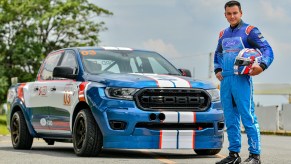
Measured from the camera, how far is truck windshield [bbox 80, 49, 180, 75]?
37.9 ft

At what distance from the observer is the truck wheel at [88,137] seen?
34.2 ft

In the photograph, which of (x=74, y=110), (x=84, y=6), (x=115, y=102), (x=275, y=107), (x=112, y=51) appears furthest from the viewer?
(x=84, y=6)

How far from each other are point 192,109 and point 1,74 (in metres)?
45.1

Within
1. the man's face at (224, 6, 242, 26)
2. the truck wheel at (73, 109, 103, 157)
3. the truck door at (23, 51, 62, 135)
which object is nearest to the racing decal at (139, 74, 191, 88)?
the truck wheel at (73, 109, 103, 157)

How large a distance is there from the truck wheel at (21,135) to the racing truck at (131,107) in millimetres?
1496

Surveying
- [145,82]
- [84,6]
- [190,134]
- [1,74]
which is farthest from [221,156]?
[84,6]

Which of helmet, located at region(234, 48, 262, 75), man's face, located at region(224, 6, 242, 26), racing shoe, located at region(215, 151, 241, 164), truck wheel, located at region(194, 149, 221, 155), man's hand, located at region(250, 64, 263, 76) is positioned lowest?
truck wheel, located at region(194, 149, 221, 155)

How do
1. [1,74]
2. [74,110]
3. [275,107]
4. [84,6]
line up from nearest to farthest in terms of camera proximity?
[74,110] → [275,107] → [1,74] → [84,6]

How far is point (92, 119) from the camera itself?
10539mm

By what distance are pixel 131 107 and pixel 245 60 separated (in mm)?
2276

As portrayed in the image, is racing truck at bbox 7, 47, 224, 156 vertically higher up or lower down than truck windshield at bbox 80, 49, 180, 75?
lower down

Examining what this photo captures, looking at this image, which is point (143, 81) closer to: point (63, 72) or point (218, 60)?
point (63, 72)

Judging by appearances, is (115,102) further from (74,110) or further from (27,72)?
(27,72)

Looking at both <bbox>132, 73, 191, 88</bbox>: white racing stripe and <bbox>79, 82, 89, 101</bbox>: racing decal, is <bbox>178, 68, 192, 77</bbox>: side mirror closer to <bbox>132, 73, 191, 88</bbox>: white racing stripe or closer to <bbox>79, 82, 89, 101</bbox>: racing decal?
<bbox>132, 73, 191, 88</bbox>: white racing stripe
